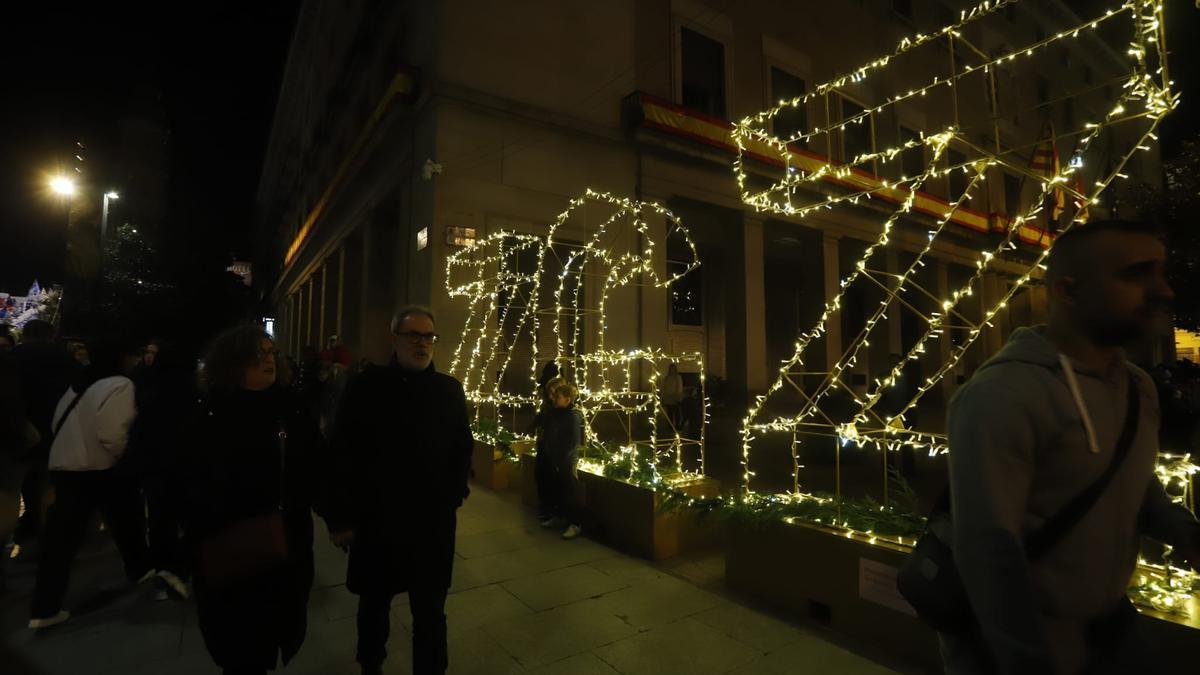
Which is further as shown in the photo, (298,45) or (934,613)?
(298,45)

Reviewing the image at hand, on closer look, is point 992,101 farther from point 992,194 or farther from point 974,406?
point 992,194

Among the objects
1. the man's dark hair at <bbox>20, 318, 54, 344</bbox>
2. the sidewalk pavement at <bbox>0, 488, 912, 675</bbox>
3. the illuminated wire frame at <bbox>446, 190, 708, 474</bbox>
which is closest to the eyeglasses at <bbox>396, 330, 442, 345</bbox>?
the sidewalk pavement at <bbox>0, 488, 912, 675</bbox>

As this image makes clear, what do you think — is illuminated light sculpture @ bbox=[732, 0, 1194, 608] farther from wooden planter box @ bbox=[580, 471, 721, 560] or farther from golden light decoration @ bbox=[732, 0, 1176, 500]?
wooden planter box @ bbox=[580, 471, 721, 560]

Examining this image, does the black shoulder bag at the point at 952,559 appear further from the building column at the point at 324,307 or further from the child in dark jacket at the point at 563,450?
the building column at the point at 324,307

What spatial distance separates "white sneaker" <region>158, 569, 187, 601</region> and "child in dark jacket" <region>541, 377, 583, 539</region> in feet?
10.3

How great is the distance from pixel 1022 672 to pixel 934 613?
236 mm

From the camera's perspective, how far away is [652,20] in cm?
1438

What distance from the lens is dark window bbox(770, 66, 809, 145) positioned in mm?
17258

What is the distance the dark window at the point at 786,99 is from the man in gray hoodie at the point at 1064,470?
57.1 ft

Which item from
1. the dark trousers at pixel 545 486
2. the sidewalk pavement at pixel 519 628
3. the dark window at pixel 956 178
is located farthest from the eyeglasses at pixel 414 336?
the dark window at pixel 956 178

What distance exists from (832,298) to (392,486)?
1485 cm

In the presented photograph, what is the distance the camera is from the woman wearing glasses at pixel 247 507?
2.32 m

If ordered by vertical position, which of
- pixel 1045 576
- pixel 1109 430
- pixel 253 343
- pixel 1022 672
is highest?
pixel 253 343

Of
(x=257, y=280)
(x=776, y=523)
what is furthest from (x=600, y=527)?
(x=257, y=280)
